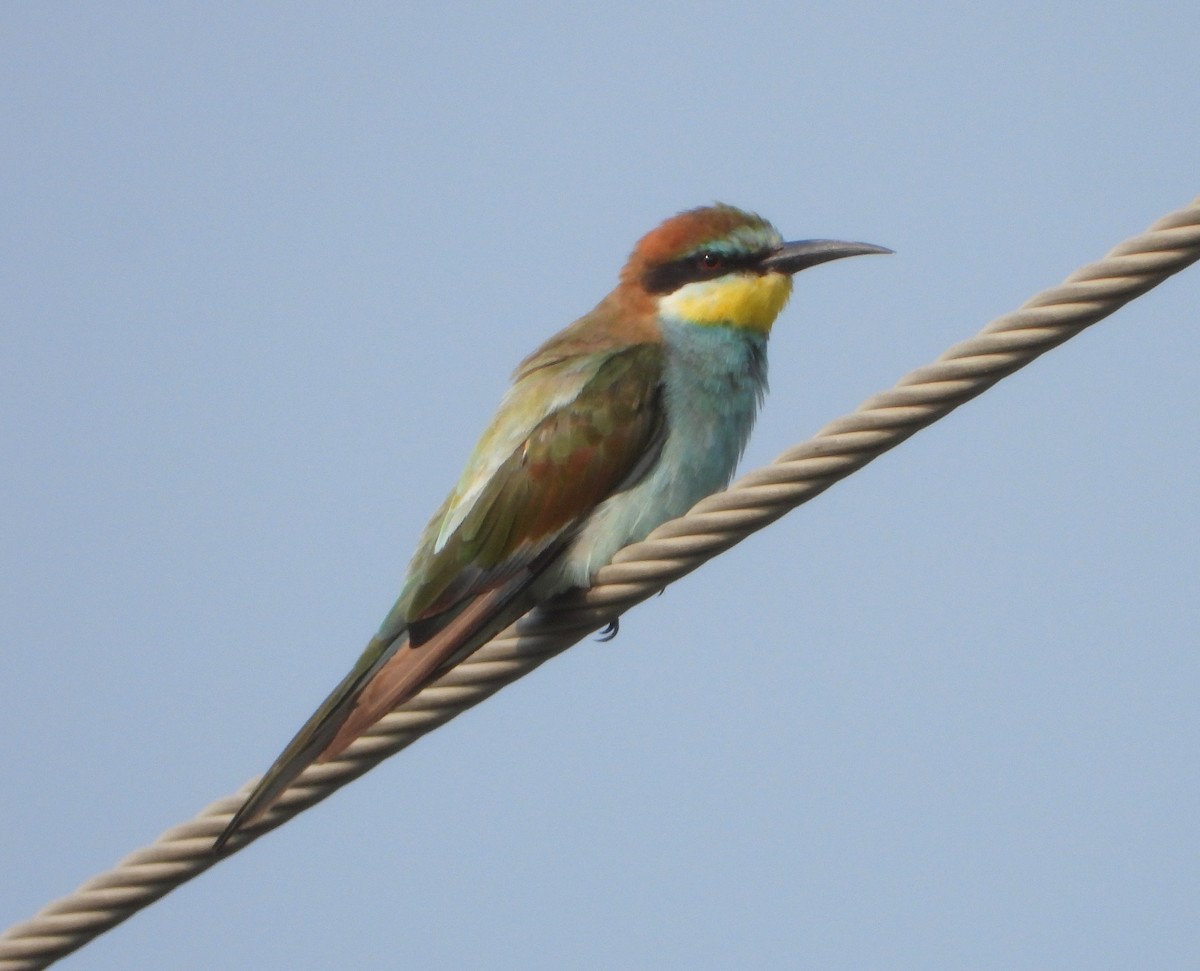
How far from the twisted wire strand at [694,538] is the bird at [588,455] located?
0.23m

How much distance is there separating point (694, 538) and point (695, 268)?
1850 mm

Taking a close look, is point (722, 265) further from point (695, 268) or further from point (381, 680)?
point (381, 680)

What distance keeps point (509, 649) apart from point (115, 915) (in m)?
0.78

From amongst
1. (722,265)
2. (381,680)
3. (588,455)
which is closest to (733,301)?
(722,265)

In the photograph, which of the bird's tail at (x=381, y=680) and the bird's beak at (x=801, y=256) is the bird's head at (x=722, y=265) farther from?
the bird's tail at (x=381, y=680)

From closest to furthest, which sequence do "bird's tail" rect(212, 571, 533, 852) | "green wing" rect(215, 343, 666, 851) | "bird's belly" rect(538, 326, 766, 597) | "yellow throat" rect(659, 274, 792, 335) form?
1. "bird's tail" rect(212, 571, 533, 852)
2. "green wing" rect(215, 343, 666, 851)
3. "bird's belly" rect(538, 326, 766, 597)
4. "yellow throat" rect(659, 274, 792, 335)

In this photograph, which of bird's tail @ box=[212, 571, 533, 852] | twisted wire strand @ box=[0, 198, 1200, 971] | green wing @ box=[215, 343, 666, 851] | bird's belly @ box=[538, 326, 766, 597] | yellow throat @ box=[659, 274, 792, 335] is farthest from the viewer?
yellow throat @ box=[659, 274, 792, 335]

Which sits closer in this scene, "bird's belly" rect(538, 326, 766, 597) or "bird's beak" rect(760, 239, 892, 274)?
"bird's belly" rect(538, 326, 766, 597)

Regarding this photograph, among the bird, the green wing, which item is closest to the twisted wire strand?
the bird

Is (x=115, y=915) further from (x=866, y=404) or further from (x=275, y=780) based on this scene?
(x=866, y=404)

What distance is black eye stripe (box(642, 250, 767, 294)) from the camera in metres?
4.36

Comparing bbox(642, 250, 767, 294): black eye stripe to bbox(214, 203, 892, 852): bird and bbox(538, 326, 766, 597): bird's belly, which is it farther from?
bbox(538, 326, 766, 597): bird's belly

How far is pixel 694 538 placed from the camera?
269cm

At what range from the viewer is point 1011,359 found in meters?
2.41
